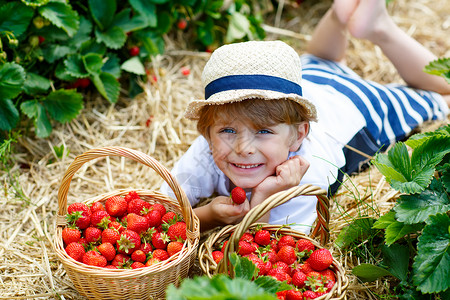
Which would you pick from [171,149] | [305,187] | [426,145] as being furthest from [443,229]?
[171,149]

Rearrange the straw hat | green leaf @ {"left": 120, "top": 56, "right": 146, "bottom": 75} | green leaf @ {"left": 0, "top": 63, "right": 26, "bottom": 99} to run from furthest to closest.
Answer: green leaf @ {"left": 120, "top": 56, "right": 146, "bottom": 75} → green leaf @ {"left": 0, "top": 63, "right": 26, "bottom": 99} → the straw hat

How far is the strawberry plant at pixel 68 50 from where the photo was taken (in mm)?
2391

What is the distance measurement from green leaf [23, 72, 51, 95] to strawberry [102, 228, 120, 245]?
1.14 meters

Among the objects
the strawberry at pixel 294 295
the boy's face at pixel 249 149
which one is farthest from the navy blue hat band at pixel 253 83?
the strawberry at pixel 294 295

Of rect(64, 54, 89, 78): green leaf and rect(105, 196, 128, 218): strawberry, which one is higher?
rect(64, 54, 89, 78): green leaf

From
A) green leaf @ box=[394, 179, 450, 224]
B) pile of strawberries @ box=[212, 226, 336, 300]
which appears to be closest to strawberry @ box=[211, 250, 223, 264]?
pile of strawberries @ box=[212, 226, 336, 300]

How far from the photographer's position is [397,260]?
1791mm

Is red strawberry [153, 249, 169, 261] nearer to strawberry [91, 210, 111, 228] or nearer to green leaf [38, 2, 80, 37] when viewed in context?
strawberry [91, 210, 111, 228]

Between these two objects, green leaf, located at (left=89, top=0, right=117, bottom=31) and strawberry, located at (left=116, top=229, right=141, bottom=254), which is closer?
strawberry, located at (left=116, top=229, right=141, bottom=254)

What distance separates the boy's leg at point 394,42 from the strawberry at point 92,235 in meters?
1.81

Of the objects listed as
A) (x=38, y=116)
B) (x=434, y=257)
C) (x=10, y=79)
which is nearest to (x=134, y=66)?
(x=38, y=116)

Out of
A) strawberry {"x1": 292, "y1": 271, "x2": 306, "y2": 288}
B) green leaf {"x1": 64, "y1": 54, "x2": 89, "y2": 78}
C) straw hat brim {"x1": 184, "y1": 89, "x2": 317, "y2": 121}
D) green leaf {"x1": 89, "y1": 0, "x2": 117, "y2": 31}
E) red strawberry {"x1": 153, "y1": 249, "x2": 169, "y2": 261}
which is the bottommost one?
red strawberry {"x1": 153, "y1": 249, "x2": 169, "y2": 261}

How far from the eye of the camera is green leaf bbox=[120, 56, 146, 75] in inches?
110

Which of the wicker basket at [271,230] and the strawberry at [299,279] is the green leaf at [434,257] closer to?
the wicker basket at [271,230]
